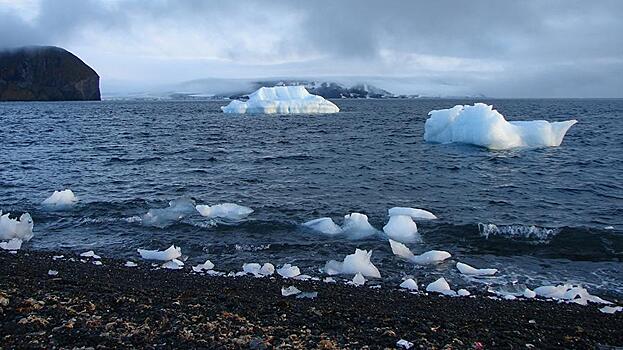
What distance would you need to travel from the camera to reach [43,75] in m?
148

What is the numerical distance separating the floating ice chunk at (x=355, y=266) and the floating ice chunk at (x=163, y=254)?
10.0 feet

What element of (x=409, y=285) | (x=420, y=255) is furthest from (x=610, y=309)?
(x=420, y=255)

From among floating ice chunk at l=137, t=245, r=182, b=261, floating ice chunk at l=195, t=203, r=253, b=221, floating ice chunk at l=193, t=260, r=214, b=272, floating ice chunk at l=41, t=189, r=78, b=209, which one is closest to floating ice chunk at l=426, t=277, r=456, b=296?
floating ice chunk at l=193, t=260, r=214, b=272

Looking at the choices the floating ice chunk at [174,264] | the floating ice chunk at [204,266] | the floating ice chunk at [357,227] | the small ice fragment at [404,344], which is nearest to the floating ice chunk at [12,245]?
the floating ice chunk at [174,264]

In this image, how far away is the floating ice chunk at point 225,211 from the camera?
12977 millimetres

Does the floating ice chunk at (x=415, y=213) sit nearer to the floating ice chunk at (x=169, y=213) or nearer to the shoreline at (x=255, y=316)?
the shoreline at (x=255, y=316)

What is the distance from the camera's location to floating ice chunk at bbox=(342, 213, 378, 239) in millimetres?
11555

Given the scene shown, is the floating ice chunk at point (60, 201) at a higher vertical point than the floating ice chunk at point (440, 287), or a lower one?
lower

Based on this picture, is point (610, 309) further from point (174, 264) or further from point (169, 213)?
point (169, 213)

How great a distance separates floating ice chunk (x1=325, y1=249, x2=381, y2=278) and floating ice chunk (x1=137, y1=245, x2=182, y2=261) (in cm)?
306

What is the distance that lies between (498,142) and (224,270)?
2254cm

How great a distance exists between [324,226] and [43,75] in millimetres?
160789

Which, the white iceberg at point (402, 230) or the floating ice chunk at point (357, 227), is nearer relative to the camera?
the white iceberg at point (402, 230)

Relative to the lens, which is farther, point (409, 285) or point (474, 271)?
point (474, 271)
